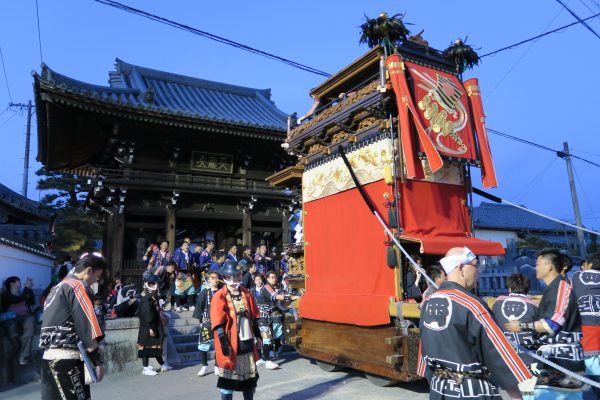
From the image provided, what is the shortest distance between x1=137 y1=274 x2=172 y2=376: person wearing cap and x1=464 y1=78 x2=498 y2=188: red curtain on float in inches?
258

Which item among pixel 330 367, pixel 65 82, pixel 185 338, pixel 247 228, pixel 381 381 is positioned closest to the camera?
pixel 381 381

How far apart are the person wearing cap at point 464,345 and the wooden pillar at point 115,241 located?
39.6ft

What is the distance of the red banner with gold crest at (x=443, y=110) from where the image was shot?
669 centimetres

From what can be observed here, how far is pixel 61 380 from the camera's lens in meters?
3.93

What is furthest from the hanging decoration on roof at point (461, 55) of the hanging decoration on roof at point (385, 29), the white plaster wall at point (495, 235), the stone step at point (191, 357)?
the white plaster wall at point (495, 235)

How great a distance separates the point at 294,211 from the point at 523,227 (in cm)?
2142

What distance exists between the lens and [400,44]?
23.1 ft

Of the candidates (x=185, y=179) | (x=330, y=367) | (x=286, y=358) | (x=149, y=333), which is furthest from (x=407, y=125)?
(x=185, y=179)

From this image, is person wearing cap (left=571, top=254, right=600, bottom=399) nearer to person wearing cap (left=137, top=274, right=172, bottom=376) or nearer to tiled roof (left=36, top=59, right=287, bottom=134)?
person wearing cap (left=137, top=274, right=172, bottom=376)

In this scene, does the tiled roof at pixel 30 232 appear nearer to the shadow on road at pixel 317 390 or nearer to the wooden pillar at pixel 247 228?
the wooden pillar at pixel 247 228

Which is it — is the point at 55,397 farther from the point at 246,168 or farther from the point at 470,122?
the point at 246,168

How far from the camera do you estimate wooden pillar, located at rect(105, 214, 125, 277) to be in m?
13.1

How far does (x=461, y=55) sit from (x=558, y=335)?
5.34m

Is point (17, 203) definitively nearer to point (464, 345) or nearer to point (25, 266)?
point (25, 266)
